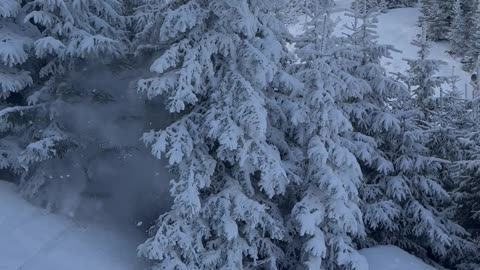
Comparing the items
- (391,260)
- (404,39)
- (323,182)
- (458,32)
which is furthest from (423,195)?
(404,39)

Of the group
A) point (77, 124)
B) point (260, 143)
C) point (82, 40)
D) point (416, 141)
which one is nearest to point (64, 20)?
point (82, 40)

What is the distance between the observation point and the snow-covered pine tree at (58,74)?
1086cm

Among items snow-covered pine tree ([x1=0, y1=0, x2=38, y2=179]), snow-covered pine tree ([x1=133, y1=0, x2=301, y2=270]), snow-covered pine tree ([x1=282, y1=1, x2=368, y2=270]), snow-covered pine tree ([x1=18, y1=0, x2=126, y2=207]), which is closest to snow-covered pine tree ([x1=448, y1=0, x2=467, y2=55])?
snow-covered pine tree ([x1=282, y1=1, x2=368, y2=270])

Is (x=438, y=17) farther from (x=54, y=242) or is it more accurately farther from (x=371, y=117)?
(x=54, y=242)

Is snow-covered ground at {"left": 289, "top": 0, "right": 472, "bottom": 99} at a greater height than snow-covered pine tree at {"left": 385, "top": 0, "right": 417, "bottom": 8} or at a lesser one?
greater

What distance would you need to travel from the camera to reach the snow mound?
1220 cm

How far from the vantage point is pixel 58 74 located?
38.9ft

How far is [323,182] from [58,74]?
24.1 ft

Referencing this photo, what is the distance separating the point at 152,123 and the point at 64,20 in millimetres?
3420

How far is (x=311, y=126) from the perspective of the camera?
11297 millimetres

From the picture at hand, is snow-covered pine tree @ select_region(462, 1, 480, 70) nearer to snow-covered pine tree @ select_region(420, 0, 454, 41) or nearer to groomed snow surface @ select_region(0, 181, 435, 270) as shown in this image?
snow-covered pine tree @ select_region(420, 0, 454, 41)

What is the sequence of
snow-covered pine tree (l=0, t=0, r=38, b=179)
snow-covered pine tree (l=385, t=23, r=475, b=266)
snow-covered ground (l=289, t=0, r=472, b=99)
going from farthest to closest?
snow-covered ground (l=289, t=0, r=472, b=99) → snow-covered pine tree (l=385, t=23, r=475, b=266) → snow-covered pine tree (l=0, t=0, r=38, b=179)

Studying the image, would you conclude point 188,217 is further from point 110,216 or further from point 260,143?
point 110,216

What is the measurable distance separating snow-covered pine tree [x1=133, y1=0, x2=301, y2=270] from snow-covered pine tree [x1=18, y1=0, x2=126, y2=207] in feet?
7.41
